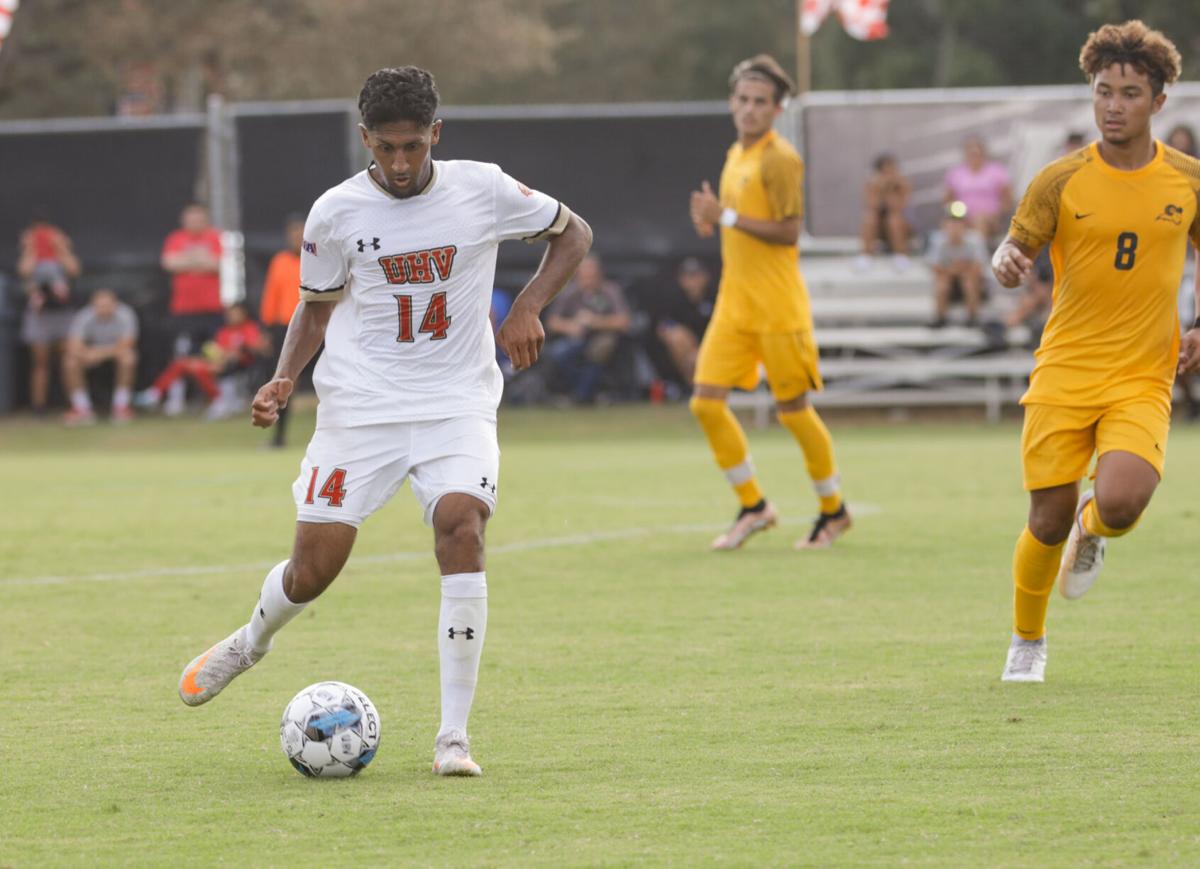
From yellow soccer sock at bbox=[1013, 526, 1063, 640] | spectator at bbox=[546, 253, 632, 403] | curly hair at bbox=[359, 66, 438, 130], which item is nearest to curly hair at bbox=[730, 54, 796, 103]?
yellow soccer sock at bbox=[1013, 526, 1063, 640]

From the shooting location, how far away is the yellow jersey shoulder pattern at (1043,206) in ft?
23.6

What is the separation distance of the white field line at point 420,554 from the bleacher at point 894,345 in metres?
8.93

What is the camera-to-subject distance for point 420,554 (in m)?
12.1

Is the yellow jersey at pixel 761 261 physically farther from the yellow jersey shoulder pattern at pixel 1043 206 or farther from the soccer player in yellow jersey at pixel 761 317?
the yellow jersey shoulder pattern at pixel 1043 206

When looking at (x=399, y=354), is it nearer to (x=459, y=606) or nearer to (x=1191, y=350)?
(x=459, y=606)

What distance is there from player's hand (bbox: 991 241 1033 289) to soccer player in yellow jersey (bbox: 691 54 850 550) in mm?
4450

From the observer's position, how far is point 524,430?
22344mm

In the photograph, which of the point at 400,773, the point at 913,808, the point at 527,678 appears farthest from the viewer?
the point at 527,678

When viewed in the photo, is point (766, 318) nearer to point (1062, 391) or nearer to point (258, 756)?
point (1062, 391)

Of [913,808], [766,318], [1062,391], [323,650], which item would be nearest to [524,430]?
[766,318]

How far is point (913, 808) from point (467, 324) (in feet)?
7.07

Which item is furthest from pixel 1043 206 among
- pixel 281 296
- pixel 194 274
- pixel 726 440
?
pixel 194 274

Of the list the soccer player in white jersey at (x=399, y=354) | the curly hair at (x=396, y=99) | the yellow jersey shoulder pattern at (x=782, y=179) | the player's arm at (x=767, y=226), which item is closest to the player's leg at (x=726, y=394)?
the player's arm at (x=767, y=226)

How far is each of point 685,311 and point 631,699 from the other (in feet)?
54.3
